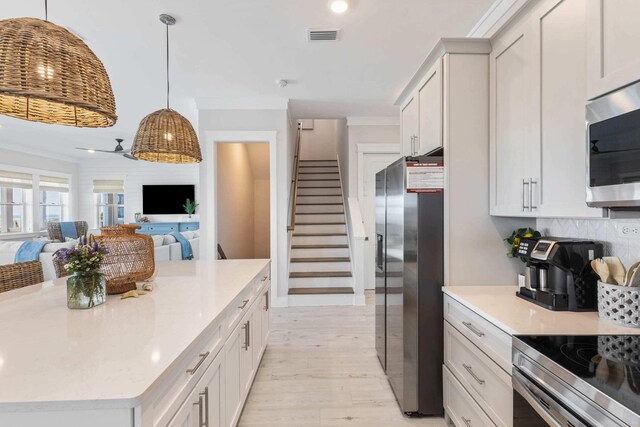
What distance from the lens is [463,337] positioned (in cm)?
177

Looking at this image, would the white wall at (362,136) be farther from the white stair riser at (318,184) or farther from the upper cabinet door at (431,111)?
the upper cabinet door at (431,111)

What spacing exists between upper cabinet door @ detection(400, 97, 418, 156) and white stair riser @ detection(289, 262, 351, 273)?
96.4 inches

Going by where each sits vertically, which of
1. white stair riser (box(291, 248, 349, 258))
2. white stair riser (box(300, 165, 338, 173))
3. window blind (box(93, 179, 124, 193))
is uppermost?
white stair riser (box(300, 165, 338, 173))

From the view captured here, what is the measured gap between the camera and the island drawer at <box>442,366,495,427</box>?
162cm

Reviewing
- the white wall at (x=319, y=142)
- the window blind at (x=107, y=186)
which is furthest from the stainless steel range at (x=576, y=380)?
the window blind at (x=107, y=186)

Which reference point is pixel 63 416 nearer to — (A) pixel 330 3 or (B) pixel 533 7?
(B) pixel 533 7

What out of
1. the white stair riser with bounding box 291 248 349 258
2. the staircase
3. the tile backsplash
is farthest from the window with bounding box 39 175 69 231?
the tile backsplash

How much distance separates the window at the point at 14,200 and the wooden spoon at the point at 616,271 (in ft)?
33.0

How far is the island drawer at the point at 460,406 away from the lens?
1.62 meters

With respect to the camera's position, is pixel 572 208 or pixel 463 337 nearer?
pixel 572 208

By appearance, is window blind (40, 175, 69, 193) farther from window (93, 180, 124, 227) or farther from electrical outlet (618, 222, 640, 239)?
electrical outlet (618, 222, 640, 239)

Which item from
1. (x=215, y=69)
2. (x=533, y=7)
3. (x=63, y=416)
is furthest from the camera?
(x=215, y=69)

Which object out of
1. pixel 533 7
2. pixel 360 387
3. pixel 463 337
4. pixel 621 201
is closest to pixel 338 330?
pixel 360 387

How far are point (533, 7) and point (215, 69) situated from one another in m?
2.82
